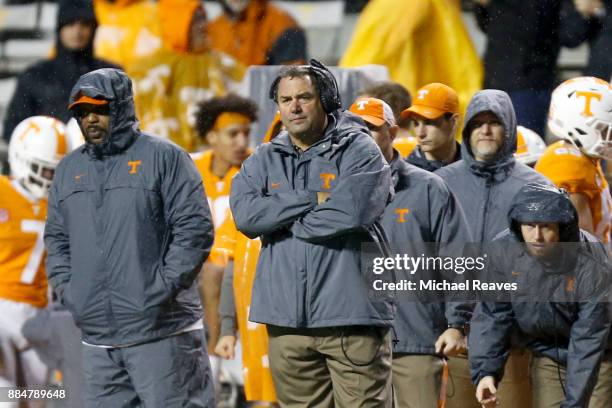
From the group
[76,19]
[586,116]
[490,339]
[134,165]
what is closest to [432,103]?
[586,116]

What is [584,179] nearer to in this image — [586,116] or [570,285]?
[586,116]

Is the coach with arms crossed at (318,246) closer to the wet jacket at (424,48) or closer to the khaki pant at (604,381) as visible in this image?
the khaki pant at (604,381)

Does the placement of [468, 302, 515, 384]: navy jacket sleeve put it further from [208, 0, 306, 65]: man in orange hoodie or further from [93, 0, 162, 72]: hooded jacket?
[93, 0, 162, 72]: hooded jacket

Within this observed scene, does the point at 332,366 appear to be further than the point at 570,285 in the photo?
No

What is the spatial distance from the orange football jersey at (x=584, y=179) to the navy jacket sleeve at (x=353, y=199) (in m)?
1.45

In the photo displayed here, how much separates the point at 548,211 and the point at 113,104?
1.98 metres

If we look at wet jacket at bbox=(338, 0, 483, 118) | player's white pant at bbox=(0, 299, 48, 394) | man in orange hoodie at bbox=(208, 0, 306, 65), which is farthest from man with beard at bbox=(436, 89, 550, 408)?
man in orange hoodie at bbox=(208, 0, 306, 65)

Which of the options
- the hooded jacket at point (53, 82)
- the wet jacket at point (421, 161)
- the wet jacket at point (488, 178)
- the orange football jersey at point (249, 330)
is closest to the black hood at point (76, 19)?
the hooded jacket at point (53, 82)

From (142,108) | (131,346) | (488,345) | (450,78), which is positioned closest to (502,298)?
(488,345)

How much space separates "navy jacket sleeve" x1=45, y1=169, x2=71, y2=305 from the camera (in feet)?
22.7

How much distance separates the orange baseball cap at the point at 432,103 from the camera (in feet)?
24.5

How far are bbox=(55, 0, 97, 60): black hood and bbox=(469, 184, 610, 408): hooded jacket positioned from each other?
431 cm

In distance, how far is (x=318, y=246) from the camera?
5938mm

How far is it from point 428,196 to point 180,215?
108 centimetres
